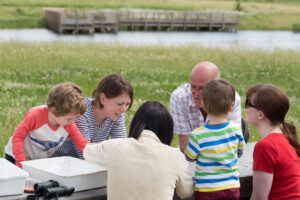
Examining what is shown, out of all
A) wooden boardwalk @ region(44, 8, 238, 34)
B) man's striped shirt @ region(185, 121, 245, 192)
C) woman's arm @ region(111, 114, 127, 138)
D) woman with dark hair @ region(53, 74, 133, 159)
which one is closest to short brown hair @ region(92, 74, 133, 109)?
woman with dark hair @ region(53, 74, 133, 159)

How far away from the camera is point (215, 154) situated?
3746 millimetres

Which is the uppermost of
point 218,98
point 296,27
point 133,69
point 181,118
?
point 218,98

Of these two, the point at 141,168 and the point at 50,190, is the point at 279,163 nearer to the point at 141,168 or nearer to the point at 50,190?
the point at 141,168

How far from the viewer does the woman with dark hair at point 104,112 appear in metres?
4.38

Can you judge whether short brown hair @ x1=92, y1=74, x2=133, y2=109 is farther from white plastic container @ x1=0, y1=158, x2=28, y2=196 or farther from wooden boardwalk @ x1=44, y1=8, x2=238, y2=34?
wooden boardwalk @ x1=44, y1=8, x2=238, y2=34

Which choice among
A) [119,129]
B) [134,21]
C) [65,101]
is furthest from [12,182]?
[134,21]

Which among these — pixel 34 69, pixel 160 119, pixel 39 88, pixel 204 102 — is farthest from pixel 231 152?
pixel 34 69

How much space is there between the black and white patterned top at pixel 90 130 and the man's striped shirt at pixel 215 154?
1265 millimetres

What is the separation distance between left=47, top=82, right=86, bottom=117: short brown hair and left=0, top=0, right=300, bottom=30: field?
45.7 meters

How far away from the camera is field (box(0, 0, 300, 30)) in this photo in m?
52.2

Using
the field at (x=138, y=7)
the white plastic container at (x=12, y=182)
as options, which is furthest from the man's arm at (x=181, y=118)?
the field at (x=138, y=7)

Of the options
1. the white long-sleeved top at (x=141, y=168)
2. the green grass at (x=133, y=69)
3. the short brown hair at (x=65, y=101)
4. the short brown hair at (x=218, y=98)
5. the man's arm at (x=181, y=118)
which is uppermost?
the short brown hair at (x=218, y=98)

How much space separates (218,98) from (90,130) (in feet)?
5.15

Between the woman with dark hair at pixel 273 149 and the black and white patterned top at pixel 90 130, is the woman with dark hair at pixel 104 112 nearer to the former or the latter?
the black and white patterned top at pixel 90 130
